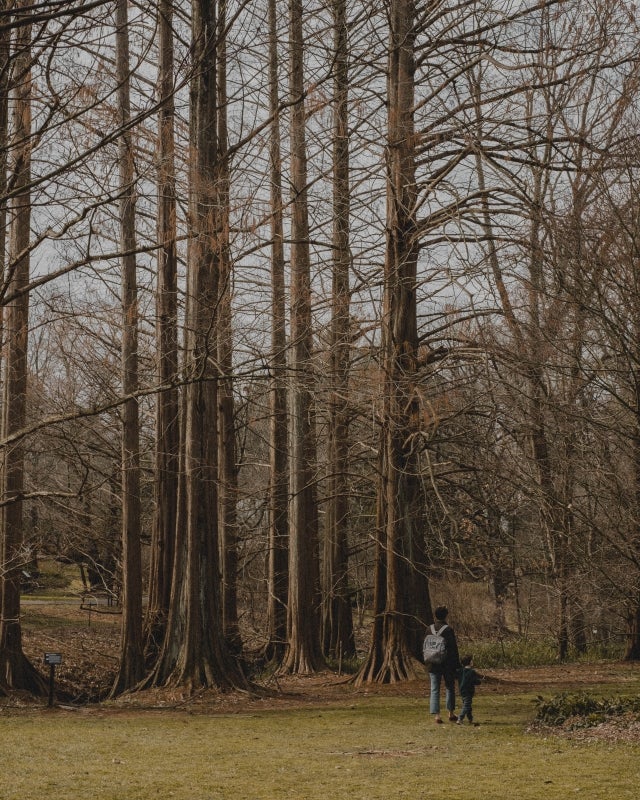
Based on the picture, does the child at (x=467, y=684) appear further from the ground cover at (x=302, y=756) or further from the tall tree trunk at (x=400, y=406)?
the tall tree trunk at (x=400, y=406)

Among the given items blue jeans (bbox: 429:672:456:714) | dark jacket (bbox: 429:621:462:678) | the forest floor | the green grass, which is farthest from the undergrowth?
dark jacket (bbox: 429:621:462:678)

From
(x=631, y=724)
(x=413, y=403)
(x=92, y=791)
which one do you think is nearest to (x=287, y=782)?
(x=92, y=791)

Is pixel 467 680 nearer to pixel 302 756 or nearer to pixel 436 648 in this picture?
pixel 436 648

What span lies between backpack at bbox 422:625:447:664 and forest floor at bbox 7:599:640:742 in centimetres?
149

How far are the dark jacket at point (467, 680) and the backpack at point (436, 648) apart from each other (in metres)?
0.27

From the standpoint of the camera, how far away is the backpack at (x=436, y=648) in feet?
35.4

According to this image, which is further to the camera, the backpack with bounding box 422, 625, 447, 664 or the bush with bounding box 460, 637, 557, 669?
the bush with bounding box 460, 637, 557, 669

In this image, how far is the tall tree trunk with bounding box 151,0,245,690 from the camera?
13695 mm

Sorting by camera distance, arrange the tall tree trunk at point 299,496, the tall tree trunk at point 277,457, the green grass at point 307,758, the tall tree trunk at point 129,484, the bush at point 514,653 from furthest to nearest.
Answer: the bush at point 514,653, the tall tree trunk at point 299,496, the tall tree trunk at point 277,457, the tall tree trunk at point 129,484, the green grass at point 307,758

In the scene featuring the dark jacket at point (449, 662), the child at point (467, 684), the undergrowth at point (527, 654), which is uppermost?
the dark jacket at point (449, 662)

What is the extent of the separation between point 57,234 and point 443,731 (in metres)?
6.16

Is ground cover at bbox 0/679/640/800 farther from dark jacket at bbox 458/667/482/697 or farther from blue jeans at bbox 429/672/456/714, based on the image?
dark jacket at bbox 458/667/482/697

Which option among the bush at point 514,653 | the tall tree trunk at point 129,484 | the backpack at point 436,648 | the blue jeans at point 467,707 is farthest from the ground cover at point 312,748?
the bush at point 514,653

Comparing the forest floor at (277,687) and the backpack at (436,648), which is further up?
the backpack at (436,648)
